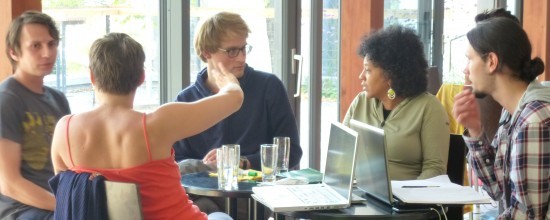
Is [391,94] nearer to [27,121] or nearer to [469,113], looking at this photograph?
[469,113]

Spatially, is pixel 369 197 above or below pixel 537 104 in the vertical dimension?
below

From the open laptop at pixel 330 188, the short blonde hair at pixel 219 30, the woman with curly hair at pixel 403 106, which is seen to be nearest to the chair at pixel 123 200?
the open laptop at pixel 330 188

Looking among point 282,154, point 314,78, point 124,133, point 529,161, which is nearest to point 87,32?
point 282,154

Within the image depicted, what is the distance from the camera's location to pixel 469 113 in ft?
9.04

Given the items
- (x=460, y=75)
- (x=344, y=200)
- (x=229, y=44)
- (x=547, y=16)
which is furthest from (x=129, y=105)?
(x=547, y=16)

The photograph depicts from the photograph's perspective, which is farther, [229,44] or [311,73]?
[311,73]

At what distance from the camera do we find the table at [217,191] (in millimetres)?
2857

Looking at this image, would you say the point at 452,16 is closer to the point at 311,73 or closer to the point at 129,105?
the point at 311,73

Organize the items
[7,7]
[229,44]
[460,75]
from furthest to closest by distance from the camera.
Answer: [460,75] < [229,44] < [7,7]

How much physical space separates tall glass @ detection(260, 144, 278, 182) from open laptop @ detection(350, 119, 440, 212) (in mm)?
328

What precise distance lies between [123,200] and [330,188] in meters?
0.87

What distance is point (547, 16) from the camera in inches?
309

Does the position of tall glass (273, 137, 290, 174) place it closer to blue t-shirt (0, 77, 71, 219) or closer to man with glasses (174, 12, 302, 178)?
man with glasses (174, 12, 302, 178)

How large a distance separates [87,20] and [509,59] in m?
1.93
